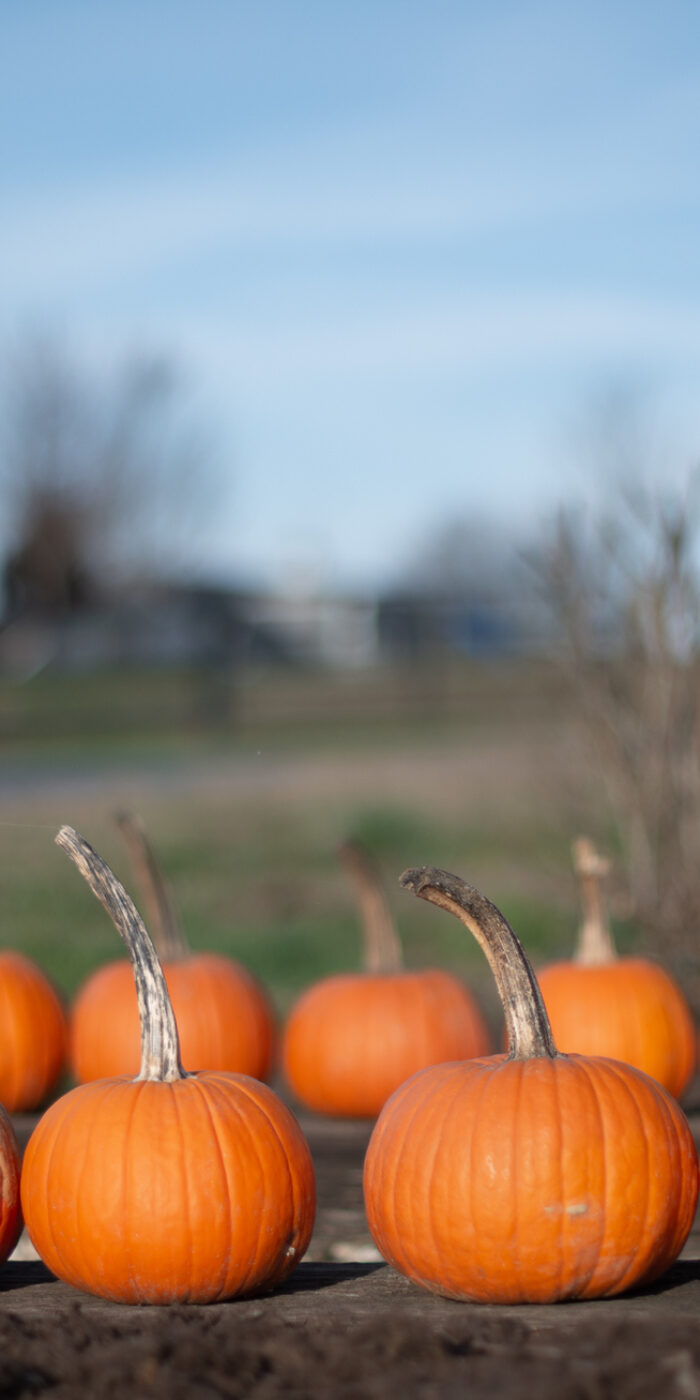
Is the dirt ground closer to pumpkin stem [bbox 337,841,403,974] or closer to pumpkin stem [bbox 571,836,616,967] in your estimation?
pumpkin stem [bbox 571,836,616,967]

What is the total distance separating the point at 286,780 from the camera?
16.9 meters

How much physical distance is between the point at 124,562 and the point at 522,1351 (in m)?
51.8

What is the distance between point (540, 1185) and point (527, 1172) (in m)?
0.03

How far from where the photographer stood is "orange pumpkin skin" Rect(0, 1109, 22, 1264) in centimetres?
270

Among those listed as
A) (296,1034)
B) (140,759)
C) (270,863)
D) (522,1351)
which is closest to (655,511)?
(296,1034)

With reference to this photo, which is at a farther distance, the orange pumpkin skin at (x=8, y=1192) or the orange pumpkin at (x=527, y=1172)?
the orange pumpkin skin at (x=8, y=1192)

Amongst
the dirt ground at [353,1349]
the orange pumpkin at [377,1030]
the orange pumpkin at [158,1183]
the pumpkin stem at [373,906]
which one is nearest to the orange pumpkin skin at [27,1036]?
the orange pumpkin at [377,1030]

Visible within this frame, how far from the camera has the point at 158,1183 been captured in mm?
2588

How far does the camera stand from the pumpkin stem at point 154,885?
12.5 feet

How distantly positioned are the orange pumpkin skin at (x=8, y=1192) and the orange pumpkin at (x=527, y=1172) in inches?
24.3

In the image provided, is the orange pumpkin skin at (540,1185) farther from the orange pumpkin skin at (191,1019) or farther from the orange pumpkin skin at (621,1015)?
the orange pumpkin skin at (191,1019)

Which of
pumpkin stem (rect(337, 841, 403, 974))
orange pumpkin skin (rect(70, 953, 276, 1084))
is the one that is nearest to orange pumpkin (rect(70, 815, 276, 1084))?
orange pumpkin skin (rect(70, 953, 276, 1084))

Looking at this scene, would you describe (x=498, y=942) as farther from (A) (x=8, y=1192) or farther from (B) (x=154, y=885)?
(B) (x=154, y=885)

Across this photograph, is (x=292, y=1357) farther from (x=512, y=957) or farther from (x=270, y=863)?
(x=270, y=863)
